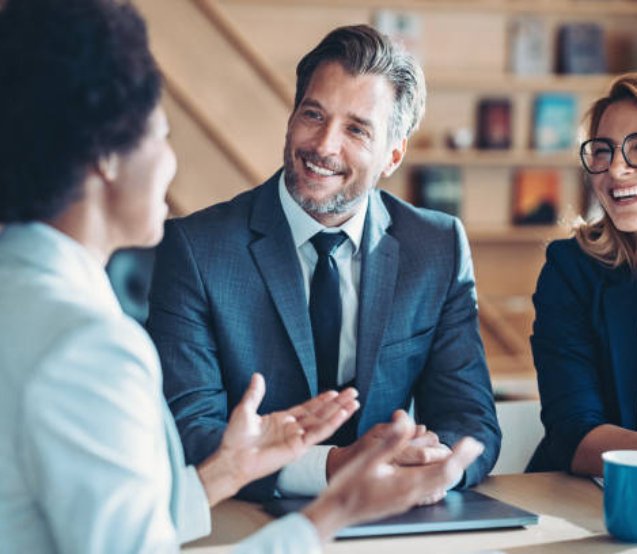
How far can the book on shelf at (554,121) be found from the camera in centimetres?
556

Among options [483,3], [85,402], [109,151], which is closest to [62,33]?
[109,151]

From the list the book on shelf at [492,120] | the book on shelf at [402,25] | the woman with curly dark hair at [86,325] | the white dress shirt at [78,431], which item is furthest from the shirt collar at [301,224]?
the book on shelf at [492,120]

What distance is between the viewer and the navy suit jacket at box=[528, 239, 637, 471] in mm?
2111

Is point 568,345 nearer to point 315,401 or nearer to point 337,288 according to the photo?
point 337,288

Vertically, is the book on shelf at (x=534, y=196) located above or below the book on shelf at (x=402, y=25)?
below

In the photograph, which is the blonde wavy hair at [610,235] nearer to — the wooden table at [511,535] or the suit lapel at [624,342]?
the suit lapel at [624,342]

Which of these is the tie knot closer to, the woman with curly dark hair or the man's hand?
the man's hand

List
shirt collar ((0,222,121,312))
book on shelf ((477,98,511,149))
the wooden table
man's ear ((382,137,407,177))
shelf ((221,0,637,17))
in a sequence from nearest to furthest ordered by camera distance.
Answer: shirt collar ((0,222,121,312)) → the wooden table → man's ear ((382,137,407,177)) → shelf ((221,0,637,17)) → book on shelf ((477,98,511,149))

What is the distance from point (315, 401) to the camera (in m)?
1.48

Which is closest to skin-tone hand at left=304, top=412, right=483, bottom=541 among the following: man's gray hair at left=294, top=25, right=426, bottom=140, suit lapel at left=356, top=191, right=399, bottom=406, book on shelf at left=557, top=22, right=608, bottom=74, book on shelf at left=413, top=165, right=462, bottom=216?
suit lapel at left=356, top=191, right=399, bottom=406

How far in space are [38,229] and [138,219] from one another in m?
0.11

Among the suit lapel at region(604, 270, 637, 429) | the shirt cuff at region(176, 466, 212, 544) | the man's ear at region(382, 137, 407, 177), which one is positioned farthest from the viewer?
the man's ear at region(382, 137, 407, 177)

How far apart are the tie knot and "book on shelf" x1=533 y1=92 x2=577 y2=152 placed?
143 inches

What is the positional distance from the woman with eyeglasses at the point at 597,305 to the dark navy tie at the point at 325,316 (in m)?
0.43
